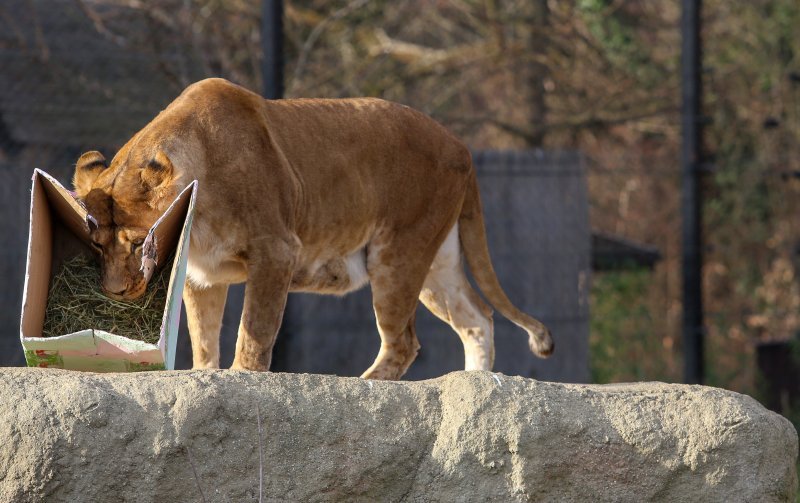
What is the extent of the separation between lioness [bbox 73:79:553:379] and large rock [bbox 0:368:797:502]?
0.80m

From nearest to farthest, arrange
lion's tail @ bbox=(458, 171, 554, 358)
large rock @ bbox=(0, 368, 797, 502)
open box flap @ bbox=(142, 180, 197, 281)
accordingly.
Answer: large rock @ bbox=(0, 368, 797, 502) → open box flap @ bbox=(142, 180, 197, 281) → lion's tail @ bbox=(458, 171, 554, 358)

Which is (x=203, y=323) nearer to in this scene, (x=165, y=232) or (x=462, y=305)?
(x=165, y=232)

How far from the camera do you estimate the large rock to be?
3121 millimetres

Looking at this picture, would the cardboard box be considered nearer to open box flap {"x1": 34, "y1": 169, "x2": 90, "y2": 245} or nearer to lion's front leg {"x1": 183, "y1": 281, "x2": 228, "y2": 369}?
open box flap {"x1": 34, "y1": 169, "x2": 90, "y2": 245}

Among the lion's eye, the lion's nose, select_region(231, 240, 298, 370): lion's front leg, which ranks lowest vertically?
select_region(231, 240, 298, 370): lion's front leg

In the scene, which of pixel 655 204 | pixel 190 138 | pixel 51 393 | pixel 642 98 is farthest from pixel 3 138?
pixel 655 204

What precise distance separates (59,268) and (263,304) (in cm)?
67

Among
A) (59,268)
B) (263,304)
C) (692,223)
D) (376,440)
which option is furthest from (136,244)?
(692,223)

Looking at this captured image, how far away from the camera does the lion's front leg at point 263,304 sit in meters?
4.31

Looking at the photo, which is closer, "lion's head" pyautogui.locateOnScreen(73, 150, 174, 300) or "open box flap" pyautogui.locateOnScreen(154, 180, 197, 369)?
"open box flap" pyautogui.locateOnScreen(154, 180, 197, 369)

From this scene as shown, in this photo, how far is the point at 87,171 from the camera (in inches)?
163

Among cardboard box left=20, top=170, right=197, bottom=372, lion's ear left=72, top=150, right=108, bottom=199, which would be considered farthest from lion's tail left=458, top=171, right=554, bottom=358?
lion's ear left=72, top=150, right=108, bottom=199

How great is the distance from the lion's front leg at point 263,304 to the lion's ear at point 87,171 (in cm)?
58

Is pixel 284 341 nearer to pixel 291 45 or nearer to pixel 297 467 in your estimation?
pixel 291 45
